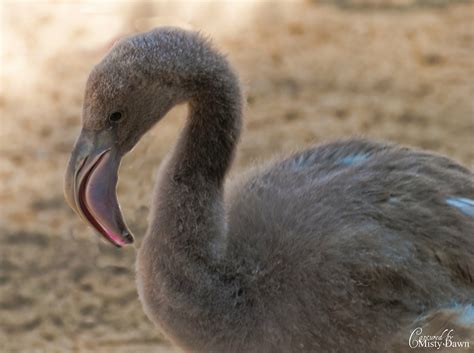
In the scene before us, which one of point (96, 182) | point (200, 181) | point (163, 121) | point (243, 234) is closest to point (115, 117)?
point (96, 182)

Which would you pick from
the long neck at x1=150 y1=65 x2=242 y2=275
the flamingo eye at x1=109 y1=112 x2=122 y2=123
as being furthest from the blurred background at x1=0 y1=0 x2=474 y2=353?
the flamingo eye at x1=109 y1=112 x2=122 y2=123

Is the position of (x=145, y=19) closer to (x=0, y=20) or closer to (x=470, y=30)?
(x=0, y=20)

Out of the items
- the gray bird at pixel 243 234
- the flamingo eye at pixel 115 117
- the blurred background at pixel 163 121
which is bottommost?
the blurred background at pixel 163 121

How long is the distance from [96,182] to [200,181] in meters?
0.29

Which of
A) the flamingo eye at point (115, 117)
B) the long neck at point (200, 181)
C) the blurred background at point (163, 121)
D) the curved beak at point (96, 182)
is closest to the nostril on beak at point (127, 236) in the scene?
the curved beak at point (96, 182)

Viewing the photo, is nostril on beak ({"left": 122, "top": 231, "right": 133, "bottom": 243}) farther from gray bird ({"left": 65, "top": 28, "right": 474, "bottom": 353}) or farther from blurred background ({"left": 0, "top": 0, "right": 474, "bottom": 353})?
blurred background ({"left": 0, "top": 0, "right": 474, "bottom": 353})

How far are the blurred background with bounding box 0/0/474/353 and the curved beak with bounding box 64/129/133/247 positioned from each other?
0.86 metres

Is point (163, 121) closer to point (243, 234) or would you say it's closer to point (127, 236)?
point (243, 234)

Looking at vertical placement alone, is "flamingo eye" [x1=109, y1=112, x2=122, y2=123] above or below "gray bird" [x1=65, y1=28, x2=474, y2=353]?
above

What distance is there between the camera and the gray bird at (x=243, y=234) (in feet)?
8.81

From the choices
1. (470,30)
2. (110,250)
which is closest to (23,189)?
(110,250)

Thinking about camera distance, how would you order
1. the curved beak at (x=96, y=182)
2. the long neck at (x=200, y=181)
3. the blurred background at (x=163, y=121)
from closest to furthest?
the curved beak at (x=96, y=182), the long neck at (x=200, y=181), the blurred background at (x=163, y=121)

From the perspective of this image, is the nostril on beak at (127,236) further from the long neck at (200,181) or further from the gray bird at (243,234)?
the long neck at (200,181)

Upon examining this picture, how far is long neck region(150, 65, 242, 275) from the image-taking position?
2.77 m
